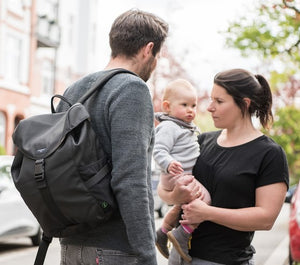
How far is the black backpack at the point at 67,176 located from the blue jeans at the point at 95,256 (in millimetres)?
113

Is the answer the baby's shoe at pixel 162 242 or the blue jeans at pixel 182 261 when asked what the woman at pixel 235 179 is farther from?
the baby's shoe at pixel 162 242

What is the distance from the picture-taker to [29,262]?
10273mm

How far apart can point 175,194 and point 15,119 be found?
28778 mm

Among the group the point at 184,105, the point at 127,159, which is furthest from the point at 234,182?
the point at 184,105

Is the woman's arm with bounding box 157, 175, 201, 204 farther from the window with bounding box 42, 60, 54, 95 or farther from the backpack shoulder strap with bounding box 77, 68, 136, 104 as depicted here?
the window with bounding box 42, 60, 54, 95

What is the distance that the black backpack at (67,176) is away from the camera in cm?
252

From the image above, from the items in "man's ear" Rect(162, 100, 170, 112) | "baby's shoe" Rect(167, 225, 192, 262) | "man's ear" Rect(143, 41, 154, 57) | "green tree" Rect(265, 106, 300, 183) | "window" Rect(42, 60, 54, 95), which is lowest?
"window" Rect(42, 60, 54, 95)

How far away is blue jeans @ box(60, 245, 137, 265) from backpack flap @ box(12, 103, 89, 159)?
0.45m

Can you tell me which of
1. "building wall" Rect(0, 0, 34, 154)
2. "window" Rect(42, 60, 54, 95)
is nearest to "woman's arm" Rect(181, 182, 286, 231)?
"building wall" Rect(0, 0, 34, 154)

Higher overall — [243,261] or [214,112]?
[214,112]

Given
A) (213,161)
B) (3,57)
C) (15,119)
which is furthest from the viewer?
(15,119)

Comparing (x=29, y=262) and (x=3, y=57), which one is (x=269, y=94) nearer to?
(x=29, y=262)

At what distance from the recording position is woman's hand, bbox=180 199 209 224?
9.71ft

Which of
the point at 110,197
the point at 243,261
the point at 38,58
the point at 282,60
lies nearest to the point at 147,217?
the point at 110,197
